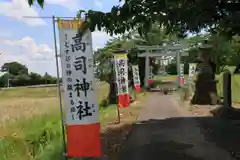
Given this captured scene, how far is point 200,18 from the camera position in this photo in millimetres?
7246

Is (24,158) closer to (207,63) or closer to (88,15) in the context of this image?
(88,15)

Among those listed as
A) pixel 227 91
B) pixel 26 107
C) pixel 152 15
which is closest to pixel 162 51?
pixel 26 107

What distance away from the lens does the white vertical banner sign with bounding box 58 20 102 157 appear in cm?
684

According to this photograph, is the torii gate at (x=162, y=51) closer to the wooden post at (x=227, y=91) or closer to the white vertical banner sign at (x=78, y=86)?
the wooden post at (x=227, y=91)

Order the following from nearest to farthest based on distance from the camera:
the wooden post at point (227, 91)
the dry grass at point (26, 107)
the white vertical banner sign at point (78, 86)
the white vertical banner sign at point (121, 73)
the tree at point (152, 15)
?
the tree at point (152, 15)
the white vertical banner sign at point (78, 86)
the wooden post at point (227, 91)
the white vertical banner sign at point (121, 73)
the dry grass at point (26, 107)

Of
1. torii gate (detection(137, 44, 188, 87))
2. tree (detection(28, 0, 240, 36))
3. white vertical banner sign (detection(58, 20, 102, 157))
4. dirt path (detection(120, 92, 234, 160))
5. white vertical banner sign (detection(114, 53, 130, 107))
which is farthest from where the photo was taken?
torii gate (detection(137, 44, 188, 87))

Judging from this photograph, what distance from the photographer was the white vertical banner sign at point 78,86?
269 inches

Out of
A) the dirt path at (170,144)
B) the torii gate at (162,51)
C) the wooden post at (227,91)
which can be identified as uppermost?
the torii gate at (162,51)

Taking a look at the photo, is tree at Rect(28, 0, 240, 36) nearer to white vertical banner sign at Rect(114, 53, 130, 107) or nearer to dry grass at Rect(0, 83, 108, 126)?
dry grass at Rect(0, 83, 108, 126)

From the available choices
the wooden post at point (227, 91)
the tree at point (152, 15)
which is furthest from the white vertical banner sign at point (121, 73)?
the tree at point (152, 15)

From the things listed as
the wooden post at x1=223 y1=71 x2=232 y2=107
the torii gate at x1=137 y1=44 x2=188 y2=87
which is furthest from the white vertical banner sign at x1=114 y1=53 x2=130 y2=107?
the torii gate at x1=137 y1=44 x2=188 y2=87

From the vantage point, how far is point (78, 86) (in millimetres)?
6855

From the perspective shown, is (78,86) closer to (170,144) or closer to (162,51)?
(170,144)

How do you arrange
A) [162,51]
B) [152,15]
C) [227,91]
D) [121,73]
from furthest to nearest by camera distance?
1. [162,51]
2. [121,73]
3. [227,91]
4. [152,15]
